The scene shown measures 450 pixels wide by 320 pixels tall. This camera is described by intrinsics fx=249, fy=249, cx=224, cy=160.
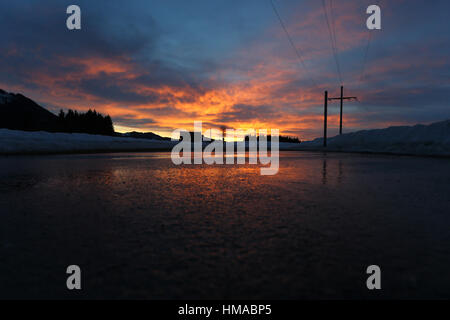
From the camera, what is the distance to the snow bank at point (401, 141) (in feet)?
70.4

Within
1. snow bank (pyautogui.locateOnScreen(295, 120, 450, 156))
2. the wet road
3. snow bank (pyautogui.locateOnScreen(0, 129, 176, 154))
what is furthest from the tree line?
the wet road

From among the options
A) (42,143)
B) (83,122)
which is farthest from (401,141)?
(83,122)

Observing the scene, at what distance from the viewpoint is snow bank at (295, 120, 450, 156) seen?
21453 millimetres

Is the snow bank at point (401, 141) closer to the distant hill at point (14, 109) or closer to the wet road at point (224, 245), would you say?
the wet road at point (224, 245)

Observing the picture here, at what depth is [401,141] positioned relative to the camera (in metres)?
25.0

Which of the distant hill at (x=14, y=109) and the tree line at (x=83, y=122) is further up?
the distant hill at (x=14, y=109)

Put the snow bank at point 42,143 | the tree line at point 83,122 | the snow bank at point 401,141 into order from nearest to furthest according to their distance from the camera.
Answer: the snow bank at point 42,143 < the snow bank at point 401,141 < the tree line at point 83,122

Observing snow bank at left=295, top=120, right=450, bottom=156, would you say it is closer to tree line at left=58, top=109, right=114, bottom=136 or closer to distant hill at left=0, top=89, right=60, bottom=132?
tree line at left=58, top=109, right=114, bottom=136

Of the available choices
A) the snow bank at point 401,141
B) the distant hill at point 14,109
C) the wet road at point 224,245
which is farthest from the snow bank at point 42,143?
the distant hill at point 14,109

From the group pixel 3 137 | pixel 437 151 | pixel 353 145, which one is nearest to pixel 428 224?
pixel 437 151

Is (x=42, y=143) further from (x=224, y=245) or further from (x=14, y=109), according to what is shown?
(x=14, y=109)

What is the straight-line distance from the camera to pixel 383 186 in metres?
5.49

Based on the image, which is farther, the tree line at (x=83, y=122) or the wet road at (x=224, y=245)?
the tree line at (x=83, y=122)

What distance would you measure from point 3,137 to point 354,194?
27023 mm
